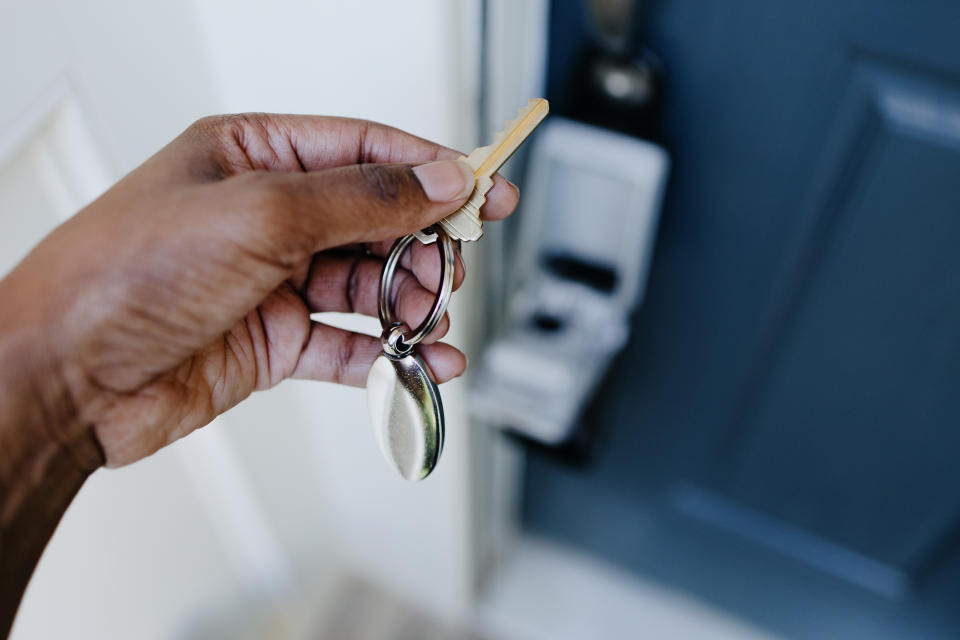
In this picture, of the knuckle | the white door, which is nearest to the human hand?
the knuckle

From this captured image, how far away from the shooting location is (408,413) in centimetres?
49

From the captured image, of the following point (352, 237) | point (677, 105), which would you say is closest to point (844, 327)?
point (677, 105)

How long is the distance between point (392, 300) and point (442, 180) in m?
0.12

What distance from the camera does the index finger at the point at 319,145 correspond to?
18.0 inches

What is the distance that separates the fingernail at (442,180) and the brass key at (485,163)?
1 centimetres

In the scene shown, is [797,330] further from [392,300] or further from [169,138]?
[169,138]

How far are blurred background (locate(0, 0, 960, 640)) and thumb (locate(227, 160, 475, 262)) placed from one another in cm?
15

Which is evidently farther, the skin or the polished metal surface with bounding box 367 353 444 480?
the polished metal surface with bounding box 367 353 444 480

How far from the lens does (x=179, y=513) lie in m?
0.82

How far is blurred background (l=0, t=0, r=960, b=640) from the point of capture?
1.77 feet

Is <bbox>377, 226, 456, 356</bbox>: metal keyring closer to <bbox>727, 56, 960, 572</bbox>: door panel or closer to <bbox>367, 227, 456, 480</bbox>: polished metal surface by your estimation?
<bbox>367, 227, 456, 480</bbox>: polished metal surface

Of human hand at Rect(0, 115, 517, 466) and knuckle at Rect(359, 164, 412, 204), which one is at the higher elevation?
knuckle at Rect(359, 164, 412, 204)

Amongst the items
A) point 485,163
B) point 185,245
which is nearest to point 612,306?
point 485,163

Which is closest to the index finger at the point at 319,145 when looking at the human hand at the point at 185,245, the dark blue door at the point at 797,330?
the human hand at the point at 185,245
